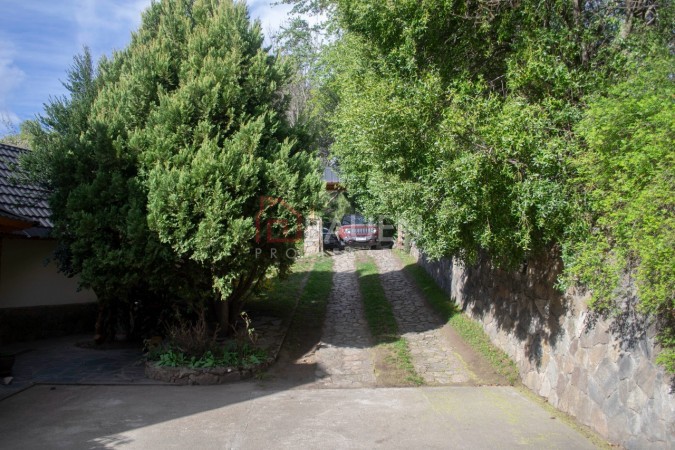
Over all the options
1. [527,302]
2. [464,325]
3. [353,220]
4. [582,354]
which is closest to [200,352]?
[527,302]

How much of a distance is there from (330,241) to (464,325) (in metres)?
12.6

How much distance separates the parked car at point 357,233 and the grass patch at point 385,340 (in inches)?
244

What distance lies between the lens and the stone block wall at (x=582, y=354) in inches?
187

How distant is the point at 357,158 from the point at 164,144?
9.87 feet

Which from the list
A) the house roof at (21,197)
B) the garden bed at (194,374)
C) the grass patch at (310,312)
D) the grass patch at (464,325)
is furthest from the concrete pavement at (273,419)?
the house roof at (21,197)

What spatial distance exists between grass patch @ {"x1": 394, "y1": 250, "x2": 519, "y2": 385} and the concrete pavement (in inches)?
34.2

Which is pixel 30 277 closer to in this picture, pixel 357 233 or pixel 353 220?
pixel 357 233

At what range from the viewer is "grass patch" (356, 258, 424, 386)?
8.17 metres

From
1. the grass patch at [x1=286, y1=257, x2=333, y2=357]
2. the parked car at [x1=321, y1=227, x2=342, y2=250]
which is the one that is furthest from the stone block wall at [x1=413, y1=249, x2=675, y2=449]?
the parked car at [x1=321, y1=227, x2=342, y2=250]

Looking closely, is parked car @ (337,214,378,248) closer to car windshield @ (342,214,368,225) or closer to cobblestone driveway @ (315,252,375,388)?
car windshield @ (342,214,368,225)

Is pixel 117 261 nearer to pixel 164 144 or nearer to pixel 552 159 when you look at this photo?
pixel 164 144

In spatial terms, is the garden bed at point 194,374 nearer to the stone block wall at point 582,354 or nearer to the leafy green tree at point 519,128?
the leafy green tree at point 519,128

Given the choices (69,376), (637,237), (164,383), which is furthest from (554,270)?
(69,376)

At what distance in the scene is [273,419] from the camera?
631 cm
